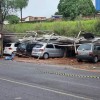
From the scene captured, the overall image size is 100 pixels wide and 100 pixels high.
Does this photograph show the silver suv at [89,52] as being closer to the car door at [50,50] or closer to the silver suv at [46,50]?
the silver suv at [46,50]

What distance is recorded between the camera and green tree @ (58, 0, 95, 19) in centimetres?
7681

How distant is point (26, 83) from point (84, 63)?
16420 mm

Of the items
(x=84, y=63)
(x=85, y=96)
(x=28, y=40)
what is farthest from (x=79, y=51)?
(x=85, y=96)

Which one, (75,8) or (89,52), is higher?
(75,8)

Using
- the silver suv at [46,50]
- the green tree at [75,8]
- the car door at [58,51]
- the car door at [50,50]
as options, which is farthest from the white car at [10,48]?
the green tree at [75,8]

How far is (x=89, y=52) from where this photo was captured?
32219mm

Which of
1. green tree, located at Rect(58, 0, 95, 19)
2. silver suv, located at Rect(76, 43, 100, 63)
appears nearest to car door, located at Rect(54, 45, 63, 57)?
silver suv, located at Rect(76, 43, 100, 63)

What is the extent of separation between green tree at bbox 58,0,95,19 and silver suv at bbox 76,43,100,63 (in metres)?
42.0

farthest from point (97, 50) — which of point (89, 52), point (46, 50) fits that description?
point (46, 50)

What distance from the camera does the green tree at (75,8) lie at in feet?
252

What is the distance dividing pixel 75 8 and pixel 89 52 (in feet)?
152

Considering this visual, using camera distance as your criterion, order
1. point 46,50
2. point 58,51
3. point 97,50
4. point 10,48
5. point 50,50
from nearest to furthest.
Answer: point 97,50 → point 46,50 → point 50,50 → point 58,51 → point 10,48

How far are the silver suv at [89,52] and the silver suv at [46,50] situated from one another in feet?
18.5

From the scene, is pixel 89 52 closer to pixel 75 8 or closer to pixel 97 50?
pixel 97 50
